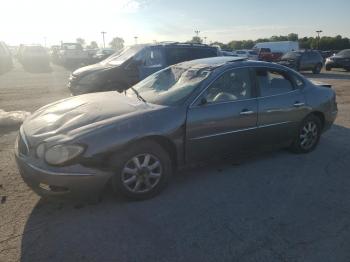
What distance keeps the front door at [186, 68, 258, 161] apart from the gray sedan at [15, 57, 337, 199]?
0.01 metres

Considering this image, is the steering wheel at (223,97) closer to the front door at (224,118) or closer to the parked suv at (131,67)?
the front door at (224,118)

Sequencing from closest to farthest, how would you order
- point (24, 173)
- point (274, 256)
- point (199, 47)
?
point (274, 256) → point (24, 173) → point (199, 47)

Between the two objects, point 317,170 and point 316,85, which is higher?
point 316,85

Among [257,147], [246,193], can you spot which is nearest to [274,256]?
[246,193]

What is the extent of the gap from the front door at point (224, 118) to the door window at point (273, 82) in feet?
0.69

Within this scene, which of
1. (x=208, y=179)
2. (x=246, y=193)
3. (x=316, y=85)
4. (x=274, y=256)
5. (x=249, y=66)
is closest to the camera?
(x=274, y=256)

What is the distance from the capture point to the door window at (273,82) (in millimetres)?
5289

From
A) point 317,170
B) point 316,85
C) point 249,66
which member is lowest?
point 317,170

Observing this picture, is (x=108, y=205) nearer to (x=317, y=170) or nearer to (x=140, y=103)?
(x=140, y=103)

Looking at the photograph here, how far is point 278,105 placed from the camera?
5.37m

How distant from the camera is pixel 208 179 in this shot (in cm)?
485

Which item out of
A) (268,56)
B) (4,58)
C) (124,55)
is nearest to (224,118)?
(124,55)

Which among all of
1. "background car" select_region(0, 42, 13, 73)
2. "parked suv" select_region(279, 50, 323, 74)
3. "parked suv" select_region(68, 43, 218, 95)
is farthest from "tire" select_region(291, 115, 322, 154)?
"parked suv" select_region(279, 50, 323, 74)

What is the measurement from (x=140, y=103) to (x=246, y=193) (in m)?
1.69
